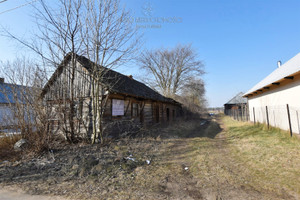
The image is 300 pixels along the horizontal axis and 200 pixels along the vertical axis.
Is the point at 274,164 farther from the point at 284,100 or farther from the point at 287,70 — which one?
the point at 287,70

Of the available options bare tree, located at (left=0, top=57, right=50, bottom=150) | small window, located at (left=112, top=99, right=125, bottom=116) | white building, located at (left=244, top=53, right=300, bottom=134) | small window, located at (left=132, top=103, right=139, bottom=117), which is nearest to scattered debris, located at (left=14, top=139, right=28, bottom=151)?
bare tree, located at (left=0, top=57, right=50, bottom=150)

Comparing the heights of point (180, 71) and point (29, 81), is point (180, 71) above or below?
above

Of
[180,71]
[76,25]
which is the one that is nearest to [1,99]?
[76,25]

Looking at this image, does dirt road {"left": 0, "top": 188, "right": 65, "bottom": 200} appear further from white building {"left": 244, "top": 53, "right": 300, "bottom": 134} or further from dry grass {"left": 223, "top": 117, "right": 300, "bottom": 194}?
white building {"left": 244, "top": 53, "right": 300, "bottom": 134}

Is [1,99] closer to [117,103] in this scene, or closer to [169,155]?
[117,103]

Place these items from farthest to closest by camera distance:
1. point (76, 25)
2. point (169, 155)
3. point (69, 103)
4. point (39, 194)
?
1. point (69, 103)
2. point (76, 25)
3. point (169, 155)
4. point (39, 194)

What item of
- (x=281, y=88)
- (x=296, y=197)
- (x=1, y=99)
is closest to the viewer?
(x=296, y=197)

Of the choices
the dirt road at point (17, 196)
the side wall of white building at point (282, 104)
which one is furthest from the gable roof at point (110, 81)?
the side wall of white building at point (282, 104)

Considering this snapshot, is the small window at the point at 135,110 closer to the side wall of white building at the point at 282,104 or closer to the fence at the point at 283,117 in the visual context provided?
the fence at the point at 283,117

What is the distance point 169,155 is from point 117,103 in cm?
512

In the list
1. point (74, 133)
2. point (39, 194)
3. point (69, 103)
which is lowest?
point (39, 194)

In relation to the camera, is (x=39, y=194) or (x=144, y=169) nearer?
(x=39, y=194)

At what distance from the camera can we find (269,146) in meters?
6.53

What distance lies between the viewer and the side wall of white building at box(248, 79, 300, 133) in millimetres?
7493
